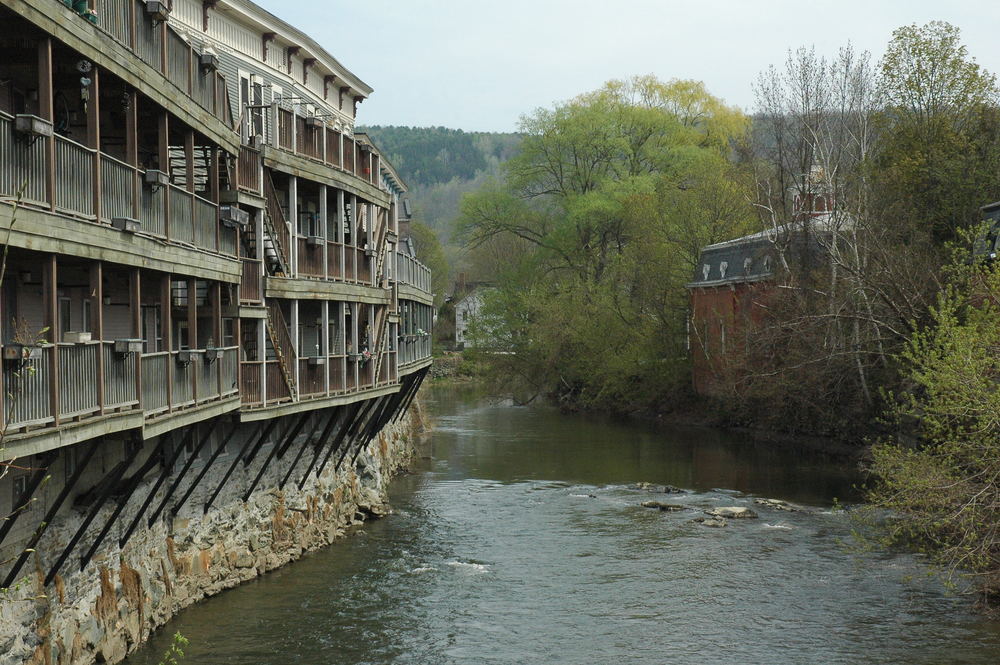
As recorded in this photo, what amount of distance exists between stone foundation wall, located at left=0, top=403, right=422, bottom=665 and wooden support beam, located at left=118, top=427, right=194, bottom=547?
0.16 meters

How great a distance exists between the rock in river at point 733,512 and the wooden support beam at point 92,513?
17945mm

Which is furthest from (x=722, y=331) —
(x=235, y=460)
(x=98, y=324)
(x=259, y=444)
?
(x=98, y=324)

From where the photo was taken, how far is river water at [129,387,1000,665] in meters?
17.0

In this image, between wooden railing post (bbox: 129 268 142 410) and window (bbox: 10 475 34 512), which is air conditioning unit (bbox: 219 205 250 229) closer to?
wooden railing post (bbox: 129 268 142 410)

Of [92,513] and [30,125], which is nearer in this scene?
[30,125]

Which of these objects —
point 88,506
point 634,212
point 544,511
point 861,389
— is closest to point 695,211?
point 634,212

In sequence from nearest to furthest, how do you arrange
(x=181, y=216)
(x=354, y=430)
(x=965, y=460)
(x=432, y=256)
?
1. (x=181, y=216)
2. (x=965, y=460)
3. (x=354, y=430)
4. (x=432, y=256)

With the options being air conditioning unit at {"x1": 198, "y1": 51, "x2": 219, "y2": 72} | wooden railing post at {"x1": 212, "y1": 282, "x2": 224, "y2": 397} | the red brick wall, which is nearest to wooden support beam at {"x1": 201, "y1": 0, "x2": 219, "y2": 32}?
air conditioning unit at {"x1": 198, "y1": 51, "x2": 219, "y2": 72}

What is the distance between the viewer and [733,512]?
28.3 meters

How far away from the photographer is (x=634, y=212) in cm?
5722

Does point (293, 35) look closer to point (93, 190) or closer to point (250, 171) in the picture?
point (250, 171)

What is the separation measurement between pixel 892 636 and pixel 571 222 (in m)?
47.7

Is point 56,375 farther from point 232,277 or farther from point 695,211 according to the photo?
point 695,211

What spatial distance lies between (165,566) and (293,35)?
530 inches
